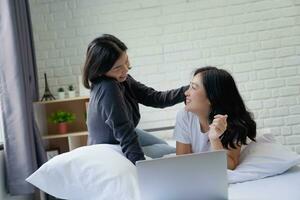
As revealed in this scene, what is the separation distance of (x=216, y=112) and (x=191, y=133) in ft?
0.52

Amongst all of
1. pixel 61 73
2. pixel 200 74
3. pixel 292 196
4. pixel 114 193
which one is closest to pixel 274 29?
pixel 200 74

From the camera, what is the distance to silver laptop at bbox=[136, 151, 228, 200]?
110 centimetres

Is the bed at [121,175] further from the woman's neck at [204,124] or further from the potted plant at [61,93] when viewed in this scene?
the potted plant at [61,93]

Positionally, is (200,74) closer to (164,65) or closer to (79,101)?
(164,65)

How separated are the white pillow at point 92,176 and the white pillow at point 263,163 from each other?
449 mm

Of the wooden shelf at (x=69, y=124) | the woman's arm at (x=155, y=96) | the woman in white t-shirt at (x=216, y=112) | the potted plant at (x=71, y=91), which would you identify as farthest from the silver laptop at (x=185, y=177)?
the potted plant at (x=71, y=91)

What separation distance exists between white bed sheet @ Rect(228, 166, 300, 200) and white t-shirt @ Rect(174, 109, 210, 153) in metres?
0.25

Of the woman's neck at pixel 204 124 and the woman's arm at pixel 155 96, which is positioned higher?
the woman's arm at pixel 155 96

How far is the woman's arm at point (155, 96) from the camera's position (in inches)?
75.4

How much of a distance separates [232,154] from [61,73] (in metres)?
1.93

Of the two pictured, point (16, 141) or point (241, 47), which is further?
point (241, 47)

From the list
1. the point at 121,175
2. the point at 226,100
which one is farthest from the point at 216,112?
the point at 121,175

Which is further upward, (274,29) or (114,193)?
(274,29)

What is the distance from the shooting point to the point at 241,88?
9.80 ft
